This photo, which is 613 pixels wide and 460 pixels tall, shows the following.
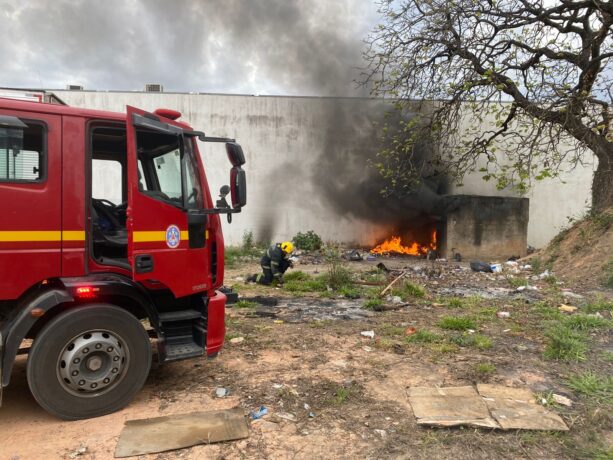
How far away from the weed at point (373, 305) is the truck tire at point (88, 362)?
4324mm

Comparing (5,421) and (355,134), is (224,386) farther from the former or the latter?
(355,134)

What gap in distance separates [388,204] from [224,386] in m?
12.4

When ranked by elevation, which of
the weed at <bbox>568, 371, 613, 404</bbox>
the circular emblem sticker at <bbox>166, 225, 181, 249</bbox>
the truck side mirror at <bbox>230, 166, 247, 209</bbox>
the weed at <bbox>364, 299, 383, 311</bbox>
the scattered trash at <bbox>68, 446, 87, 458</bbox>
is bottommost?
the scattered trash at <bbox>68, 446, 87, 458</bbox>

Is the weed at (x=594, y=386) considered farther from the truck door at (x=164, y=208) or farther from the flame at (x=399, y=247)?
the flame at (x=399, y=247)

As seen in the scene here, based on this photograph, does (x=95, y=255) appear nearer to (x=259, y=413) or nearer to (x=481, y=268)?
(x=259, y=413)

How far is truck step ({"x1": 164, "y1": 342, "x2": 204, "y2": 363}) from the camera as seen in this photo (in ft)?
11.7

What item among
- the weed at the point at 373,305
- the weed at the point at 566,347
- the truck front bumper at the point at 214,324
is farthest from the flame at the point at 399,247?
the truck front bumper at the point at 214,324

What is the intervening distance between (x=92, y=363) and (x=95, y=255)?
2.70ft

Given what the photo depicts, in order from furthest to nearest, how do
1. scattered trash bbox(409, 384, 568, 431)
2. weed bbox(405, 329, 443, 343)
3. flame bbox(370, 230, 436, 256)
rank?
flame bbox(370, 230, 436, 256)
weed bbox(405, 329, 443, 343)
scattered trash bbox(409, 384, 568, 431)

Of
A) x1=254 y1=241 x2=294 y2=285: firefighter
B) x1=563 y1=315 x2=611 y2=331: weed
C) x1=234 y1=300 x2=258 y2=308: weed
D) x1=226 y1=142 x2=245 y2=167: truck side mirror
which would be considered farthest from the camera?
x1=254 y1=241 x2=294 y2=285: firefighter

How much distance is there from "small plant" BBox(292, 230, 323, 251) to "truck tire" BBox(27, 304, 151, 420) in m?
11.4

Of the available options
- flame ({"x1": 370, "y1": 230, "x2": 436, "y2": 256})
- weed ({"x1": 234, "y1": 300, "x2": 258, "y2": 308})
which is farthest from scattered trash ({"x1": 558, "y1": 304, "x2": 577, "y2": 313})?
flame ({"x1": 370, "y1": 230, "x2": 436, "y2": 256})

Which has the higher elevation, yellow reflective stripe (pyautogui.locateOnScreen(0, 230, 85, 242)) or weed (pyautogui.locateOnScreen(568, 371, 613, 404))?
yellow reflective stripe (pyautogui.locateOnScreen(0, 230, 85, 242))

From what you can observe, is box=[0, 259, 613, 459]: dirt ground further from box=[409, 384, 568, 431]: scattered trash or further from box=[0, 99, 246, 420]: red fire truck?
box=[0, 99, 246, 420]: red fire truck
